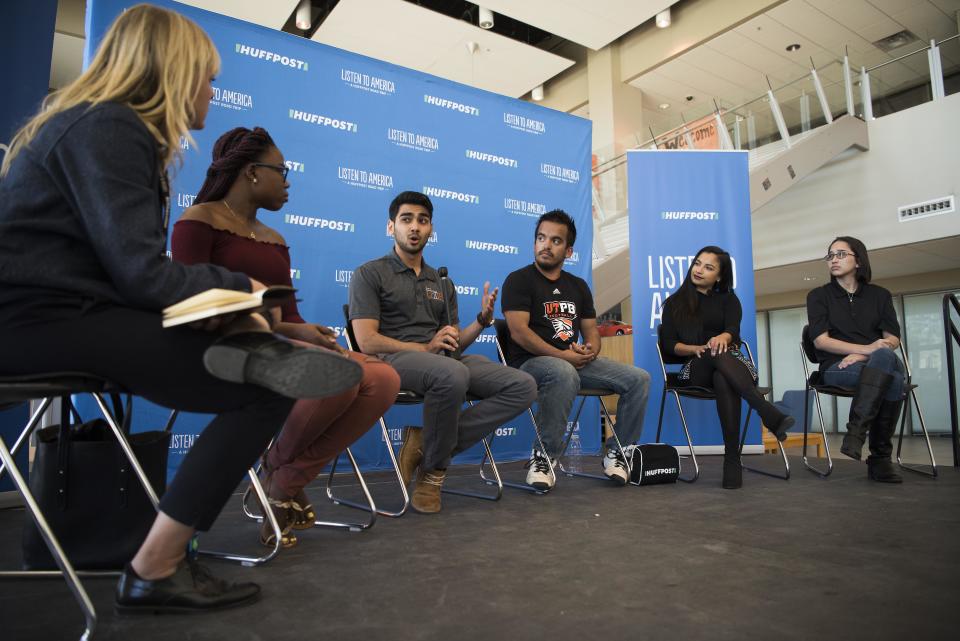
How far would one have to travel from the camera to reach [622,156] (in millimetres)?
8500

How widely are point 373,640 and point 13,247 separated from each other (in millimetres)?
1022

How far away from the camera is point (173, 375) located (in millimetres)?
1237

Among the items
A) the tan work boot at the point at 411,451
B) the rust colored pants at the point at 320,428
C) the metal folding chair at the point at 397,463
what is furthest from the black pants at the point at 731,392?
the rust colored pants at the point at 320,428

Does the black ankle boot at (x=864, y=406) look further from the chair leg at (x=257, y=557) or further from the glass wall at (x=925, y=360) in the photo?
the glass wall at (x=925, y=360)

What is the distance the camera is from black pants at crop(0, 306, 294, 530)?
1.20 metres

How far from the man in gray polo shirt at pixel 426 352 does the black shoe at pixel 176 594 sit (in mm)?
1267

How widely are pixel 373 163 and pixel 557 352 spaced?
1.79m

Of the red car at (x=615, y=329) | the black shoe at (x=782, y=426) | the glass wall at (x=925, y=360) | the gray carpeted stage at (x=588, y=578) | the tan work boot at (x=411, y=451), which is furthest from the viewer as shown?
the glass wall at (x=925, y=360)

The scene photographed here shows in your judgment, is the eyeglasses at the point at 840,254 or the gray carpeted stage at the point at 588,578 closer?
the gray carpeted stage at the point at 588,578

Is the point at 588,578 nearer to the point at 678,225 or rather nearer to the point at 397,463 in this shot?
the point at 397,463

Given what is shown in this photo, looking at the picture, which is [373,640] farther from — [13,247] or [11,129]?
A: [11,129]

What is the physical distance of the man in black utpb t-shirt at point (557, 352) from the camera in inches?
127

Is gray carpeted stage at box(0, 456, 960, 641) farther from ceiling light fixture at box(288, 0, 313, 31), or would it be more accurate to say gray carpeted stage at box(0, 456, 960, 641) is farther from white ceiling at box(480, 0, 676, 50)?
ceiling light fixture at box(288, 0, 313, 31)

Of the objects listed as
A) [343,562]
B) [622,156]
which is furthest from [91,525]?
[622,156]
